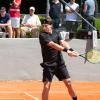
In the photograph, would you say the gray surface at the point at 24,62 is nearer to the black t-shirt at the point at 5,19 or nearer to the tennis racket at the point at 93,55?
the black t-shirt at the point at 5,19

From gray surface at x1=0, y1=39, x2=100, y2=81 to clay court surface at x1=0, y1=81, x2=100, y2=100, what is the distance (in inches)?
9.6

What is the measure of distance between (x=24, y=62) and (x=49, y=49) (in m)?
5.56

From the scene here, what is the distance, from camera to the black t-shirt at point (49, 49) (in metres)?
10.7

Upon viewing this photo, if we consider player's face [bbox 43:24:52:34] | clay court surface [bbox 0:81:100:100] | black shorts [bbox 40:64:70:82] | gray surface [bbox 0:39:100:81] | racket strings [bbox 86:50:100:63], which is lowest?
clay court surface [bbox 0:81:100:100]

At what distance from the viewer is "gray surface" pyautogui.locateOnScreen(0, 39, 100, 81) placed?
53.1 feet

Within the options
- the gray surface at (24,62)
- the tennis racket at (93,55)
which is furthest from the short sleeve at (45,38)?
the gray surface at (24,62)

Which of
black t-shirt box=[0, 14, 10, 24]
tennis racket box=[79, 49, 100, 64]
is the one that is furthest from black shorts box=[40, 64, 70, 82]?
black t-shirt box=[0, 14, 10, 24]

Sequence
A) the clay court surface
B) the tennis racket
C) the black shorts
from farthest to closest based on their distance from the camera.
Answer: the clay court surface
the tennis racket
the black shorts

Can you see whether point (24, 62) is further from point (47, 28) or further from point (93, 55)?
point (47, 28)

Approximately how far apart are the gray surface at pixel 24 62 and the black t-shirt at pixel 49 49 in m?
5.42

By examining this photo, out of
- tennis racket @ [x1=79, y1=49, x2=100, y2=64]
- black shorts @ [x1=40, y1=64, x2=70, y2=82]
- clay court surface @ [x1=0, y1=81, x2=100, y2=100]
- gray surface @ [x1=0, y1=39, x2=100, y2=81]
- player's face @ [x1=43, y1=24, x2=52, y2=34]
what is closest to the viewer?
player's face @ [x1=43, y1=24, x2=52, y2=34]

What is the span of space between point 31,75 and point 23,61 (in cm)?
50

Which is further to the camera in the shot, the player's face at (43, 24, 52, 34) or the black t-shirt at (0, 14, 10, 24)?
the black t-shirt at (0, 14, 10, 24)

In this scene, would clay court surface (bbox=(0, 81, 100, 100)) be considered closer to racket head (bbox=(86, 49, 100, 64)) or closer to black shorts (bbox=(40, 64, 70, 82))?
racket head (bbox=(86, 49, 100, 64))
